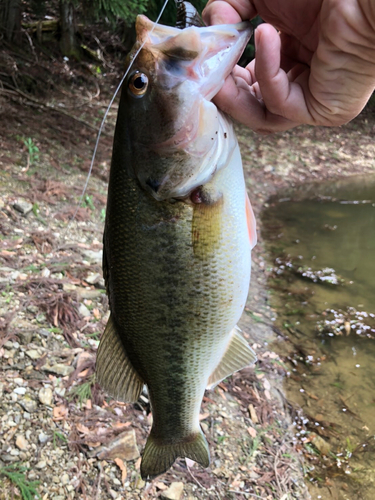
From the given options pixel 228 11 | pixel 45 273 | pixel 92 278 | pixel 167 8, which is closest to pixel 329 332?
pixel 92 278

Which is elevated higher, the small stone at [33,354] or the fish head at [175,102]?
the fish head at [175,102]

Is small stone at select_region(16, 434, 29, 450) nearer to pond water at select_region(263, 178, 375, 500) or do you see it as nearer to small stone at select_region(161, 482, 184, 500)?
small stone at select_region(161, 482, 184, 500)

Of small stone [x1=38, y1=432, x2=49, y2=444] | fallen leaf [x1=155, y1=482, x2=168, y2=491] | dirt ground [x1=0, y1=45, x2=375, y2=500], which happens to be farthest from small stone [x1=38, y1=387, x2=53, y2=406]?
fallen leaf [x1=155, y1=482, x2=168, y2=491]

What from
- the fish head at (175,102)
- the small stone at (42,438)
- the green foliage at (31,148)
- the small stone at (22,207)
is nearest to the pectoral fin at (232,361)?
the fish head at (175,102)

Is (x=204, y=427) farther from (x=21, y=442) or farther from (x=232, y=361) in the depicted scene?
(x=232, y=361)

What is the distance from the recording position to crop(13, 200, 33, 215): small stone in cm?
463

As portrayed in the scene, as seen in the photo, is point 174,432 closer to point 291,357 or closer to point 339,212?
point 291,357

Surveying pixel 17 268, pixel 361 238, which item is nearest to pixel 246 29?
pixel 17 268

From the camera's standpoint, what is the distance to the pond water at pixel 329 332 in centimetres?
368

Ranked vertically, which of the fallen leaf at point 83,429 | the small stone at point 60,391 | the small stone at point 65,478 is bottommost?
the fallen leaf at point 83,429

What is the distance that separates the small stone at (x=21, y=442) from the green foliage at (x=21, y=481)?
13 cm

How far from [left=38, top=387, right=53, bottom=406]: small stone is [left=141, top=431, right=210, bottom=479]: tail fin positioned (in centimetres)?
122

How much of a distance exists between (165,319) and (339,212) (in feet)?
27.0

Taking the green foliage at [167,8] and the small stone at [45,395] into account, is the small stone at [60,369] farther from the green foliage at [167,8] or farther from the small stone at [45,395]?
the green foliage at [167,8]
